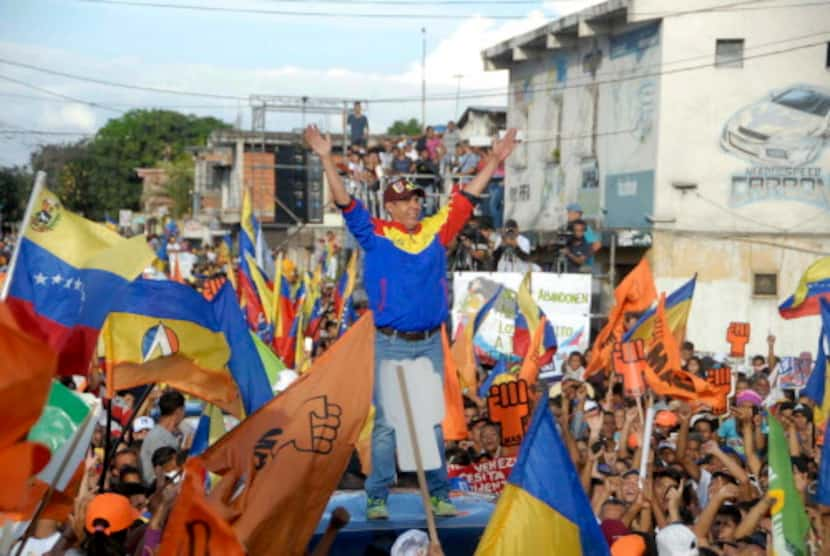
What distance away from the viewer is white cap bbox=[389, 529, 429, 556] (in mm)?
5520

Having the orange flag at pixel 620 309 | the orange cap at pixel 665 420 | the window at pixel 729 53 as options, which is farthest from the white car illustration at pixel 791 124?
the orange cap at pixel 665 420

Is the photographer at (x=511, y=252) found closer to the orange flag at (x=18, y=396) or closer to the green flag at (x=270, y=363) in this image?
the green flag at (x=270, y=363)

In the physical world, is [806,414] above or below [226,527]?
below

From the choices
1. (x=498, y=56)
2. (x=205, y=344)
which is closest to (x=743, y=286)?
(x=498, y=56)

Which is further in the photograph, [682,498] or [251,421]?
[682,498]

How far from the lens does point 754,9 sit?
82.2 ft

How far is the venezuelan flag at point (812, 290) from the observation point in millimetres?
13133

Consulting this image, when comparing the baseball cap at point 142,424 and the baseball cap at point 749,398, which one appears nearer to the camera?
the baseball cap at point 142,424

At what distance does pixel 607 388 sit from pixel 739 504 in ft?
20.0

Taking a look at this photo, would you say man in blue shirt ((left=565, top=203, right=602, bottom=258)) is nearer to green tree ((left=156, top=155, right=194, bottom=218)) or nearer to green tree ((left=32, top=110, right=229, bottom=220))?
green tree ((left=32, top=110, right=229, bottom=220))

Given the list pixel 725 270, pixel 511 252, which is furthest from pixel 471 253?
pixel 725 270

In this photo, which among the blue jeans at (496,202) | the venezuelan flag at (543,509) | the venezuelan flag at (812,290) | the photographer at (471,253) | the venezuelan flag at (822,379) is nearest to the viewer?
the venezuelan flag at (543,509)

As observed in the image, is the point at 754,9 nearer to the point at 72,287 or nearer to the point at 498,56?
the point at 498,56

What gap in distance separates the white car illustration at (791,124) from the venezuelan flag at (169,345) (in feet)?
60.7
